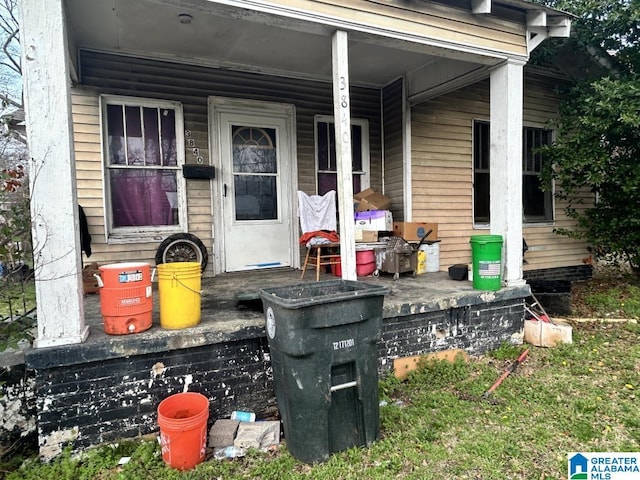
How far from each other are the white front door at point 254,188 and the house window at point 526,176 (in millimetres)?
2891

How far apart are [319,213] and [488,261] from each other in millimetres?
2087

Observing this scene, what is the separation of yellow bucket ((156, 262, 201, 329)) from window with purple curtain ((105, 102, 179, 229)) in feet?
7.23

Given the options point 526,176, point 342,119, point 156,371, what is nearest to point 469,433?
point 156,371

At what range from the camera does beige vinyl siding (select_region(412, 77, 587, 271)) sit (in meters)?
5.51

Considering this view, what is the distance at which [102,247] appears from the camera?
431 cm

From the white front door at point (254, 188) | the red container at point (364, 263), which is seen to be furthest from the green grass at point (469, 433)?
the white front door at point (254, 188)

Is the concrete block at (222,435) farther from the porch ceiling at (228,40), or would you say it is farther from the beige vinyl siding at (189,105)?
the porch ceiling at (228,40)

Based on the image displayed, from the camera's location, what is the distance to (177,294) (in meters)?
2.60

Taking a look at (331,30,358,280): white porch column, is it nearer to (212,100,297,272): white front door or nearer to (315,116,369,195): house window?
(212,100,297,272): white front door

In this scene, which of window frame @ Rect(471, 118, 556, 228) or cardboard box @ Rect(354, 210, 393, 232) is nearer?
cardboard box @ Rect(354, 210, 393, 232)

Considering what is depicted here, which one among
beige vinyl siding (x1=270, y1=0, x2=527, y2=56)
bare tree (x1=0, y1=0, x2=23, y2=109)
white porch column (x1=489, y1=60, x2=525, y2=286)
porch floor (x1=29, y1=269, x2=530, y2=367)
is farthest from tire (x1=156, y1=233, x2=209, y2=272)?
bare tree (x1=0, y1=0, x2=23, y2=109)

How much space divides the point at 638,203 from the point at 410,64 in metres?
3.76

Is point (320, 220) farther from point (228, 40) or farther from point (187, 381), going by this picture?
point (187, 381)

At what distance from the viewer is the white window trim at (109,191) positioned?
430cm
